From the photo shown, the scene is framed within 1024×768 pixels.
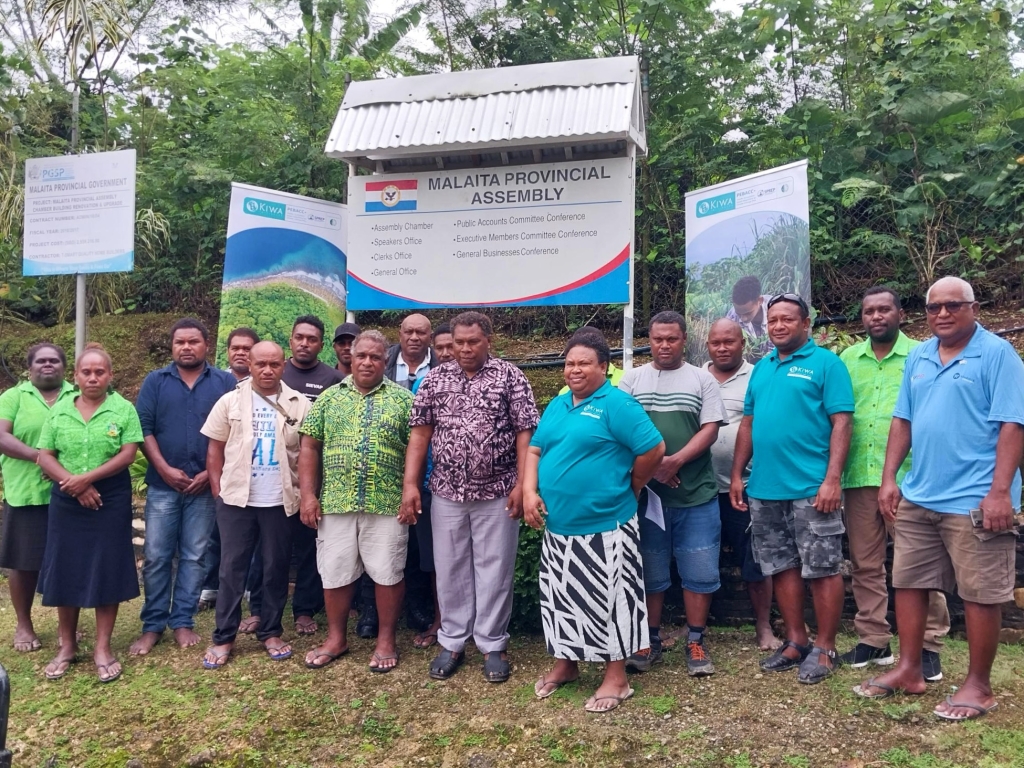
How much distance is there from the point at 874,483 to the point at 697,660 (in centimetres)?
114

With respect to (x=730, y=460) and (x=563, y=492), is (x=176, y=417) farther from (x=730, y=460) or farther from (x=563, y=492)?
(x=730, y=460)

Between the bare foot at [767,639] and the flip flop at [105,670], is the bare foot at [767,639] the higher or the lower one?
the higher one

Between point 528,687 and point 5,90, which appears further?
point 5,90

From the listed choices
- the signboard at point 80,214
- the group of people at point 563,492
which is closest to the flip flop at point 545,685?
the group of people at point 563,492

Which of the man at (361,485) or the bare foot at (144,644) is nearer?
the man at (361,485)

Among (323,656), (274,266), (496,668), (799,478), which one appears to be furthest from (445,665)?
(274,266)

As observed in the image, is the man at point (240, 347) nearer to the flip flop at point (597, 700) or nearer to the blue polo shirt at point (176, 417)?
the blue polo shirt at point (176, 417)

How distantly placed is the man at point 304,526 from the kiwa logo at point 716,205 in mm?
2512

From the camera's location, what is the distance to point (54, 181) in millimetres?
6410

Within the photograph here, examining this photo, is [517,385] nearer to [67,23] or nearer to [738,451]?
[738,451]

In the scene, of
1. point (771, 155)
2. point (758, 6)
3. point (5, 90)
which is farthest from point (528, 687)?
point (5, 90)

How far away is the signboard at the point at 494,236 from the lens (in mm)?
5195

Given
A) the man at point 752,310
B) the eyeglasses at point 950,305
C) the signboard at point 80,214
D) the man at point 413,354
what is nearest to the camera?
the eyeglasses at point 950,305

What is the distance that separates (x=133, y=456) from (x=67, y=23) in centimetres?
483
